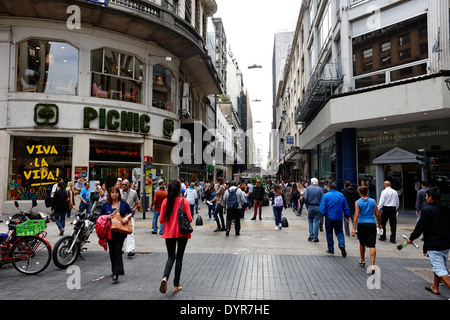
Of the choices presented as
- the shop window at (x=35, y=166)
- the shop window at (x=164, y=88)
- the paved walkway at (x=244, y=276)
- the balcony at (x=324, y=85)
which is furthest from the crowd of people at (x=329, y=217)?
the shop window at (x=164, y=88)

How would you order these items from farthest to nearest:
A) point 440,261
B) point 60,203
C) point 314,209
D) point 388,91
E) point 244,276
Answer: point 388,91, point 60,203, point 314,209, point 244,276, point 440,261

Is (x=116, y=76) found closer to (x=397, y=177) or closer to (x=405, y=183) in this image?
(x=397, y=177)

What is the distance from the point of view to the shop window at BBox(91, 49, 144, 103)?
16.7 meters

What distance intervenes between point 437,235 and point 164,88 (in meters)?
18.3

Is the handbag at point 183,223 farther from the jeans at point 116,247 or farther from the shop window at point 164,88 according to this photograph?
the shop window at point 164,88

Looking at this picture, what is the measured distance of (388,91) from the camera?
46.5ft

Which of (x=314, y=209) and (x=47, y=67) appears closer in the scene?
(x=314, y=209)

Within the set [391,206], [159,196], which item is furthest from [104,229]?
[391,206]

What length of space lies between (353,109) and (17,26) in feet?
59.3

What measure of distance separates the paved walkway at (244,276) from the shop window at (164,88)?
42.2ft

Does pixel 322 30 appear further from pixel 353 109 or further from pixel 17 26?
pixel 17 26

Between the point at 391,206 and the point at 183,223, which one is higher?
the point at 183,223

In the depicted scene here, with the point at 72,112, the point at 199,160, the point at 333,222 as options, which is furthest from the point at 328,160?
the point at 72,112
